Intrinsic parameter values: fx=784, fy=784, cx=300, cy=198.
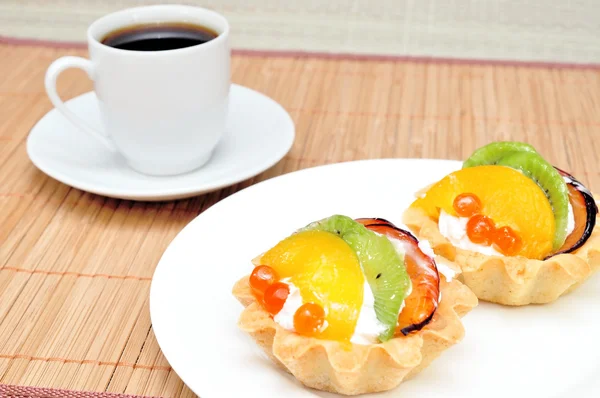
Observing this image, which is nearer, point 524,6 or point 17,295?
point 17,295

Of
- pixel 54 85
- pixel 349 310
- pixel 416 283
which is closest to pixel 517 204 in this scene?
pixel 416 283

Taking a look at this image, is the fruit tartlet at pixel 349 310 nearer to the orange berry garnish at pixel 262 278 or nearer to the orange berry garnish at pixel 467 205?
the orange berry garnish at pixel 262 278

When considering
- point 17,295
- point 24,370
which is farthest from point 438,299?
point 17,295

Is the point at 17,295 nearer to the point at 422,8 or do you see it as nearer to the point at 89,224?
the point at 89,224

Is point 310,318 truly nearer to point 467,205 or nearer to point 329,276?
point 329,276

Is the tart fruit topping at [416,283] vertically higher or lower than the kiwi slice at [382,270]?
lower

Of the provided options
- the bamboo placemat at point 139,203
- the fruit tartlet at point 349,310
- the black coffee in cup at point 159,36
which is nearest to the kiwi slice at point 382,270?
the fruit tartlet at point 349,310
